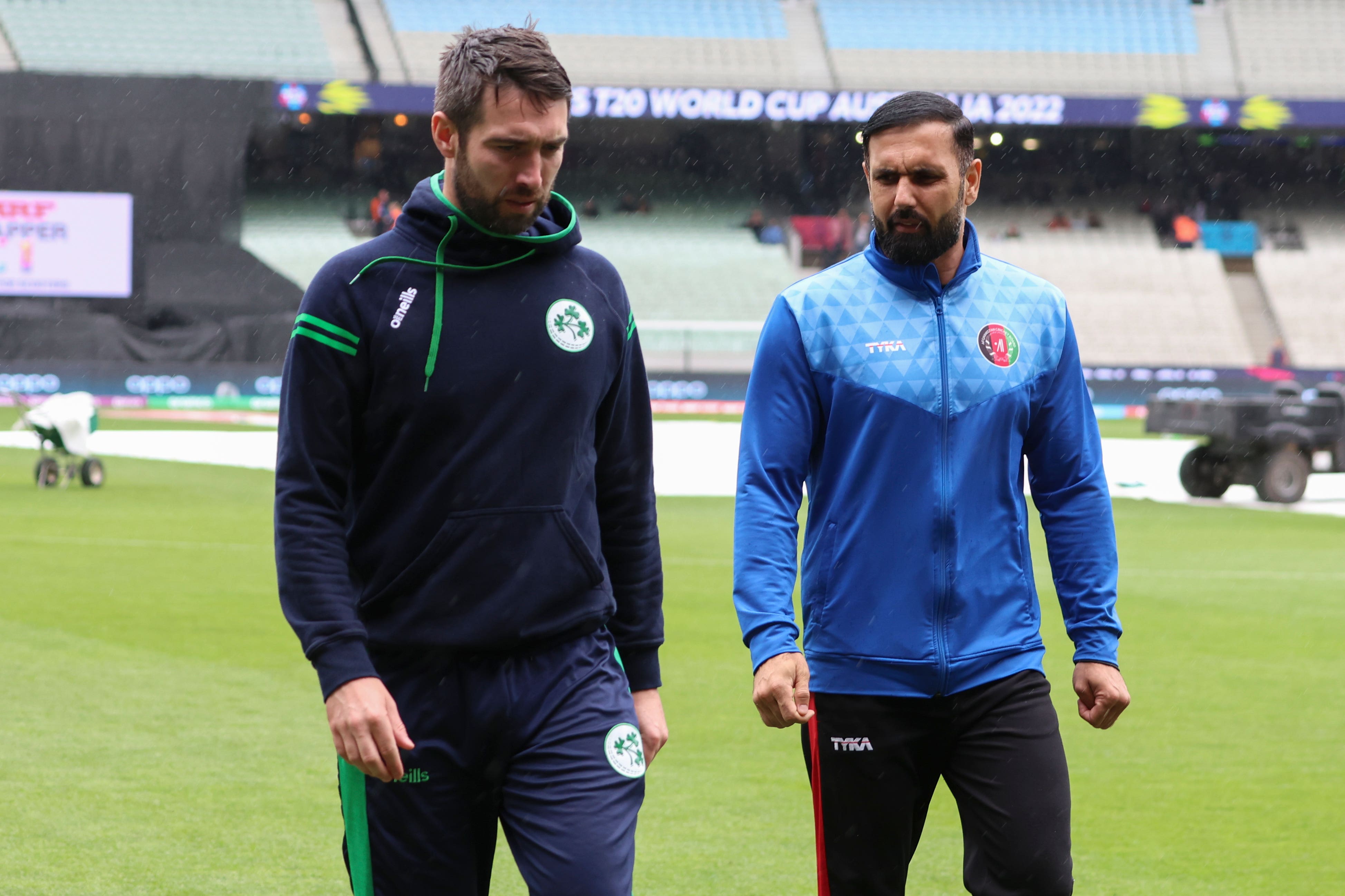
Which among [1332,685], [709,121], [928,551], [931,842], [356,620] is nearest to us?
[356,620]

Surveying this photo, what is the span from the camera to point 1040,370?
3.62m

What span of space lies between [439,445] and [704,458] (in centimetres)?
2107

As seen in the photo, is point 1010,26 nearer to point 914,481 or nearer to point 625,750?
point 914,481

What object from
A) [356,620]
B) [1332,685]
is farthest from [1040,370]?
[1332,685]

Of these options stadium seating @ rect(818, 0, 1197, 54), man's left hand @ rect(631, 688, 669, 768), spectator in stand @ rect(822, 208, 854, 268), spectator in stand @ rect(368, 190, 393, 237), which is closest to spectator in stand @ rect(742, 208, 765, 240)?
spectator in stand @ rect(822, 208, 854, 268)

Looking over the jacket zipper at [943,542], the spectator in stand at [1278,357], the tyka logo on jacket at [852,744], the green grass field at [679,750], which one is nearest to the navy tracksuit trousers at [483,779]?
the tyka logo on jacket at [852,744]

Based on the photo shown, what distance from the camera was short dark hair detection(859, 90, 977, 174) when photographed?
3.56 m

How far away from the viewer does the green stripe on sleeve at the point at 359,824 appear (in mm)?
2973

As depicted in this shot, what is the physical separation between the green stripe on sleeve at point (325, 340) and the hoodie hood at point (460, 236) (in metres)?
0.23

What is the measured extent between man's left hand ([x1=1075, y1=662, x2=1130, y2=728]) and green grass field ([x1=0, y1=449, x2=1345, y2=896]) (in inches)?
73.0

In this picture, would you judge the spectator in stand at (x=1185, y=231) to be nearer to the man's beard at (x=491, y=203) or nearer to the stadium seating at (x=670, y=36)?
the stadium seating at (x=670, y=36)

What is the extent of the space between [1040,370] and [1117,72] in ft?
152

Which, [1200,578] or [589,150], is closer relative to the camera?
[1200,578]

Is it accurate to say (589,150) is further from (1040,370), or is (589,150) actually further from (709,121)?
(1040,370)
